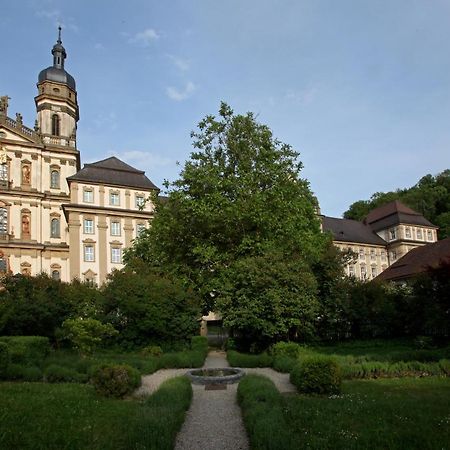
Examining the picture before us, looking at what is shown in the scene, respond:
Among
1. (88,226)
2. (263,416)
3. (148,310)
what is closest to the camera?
(263,416)

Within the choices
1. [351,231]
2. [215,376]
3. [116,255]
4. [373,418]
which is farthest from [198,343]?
[351,231]

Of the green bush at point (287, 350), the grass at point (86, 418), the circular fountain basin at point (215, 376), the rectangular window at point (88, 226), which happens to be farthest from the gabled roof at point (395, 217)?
the grass at point (86, 418)

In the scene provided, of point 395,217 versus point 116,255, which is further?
point 395,217

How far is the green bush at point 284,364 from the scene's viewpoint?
16.9 m

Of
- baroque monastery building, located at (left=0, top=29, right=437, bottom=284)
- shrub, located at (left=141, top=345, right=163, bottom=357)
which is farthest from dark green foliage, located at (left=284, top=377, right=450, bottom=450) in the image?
baroque monastery building, located at (left=0, top=29, right=437, bottom=284)

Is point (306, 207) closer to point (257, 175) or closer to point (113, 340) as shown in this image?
point (257, 175)

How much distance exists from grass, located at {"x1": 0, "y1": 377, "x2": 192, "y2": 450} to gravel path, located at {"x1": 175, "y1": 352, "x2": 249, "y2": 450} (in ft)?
0.79

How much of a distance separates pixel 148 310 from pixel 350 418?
15449 mm

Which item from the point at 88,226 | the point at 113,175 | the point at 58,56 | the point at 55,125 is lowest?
the point at 88,226

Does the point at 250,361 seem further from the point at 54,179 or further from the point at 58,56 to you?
the point at 58,56

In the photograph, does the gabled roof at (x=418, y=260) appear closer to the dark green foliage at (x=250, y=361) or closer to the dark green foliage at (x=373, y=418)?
the dark green foliage at (x=250, y=361)

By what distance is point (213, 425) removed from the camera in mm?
9438

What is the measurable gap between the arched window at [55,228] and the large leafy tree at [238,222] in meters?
25.3

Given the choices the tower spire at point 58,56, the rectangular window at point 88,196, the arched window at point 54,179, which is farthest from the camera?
the tower spire at point 58,56
